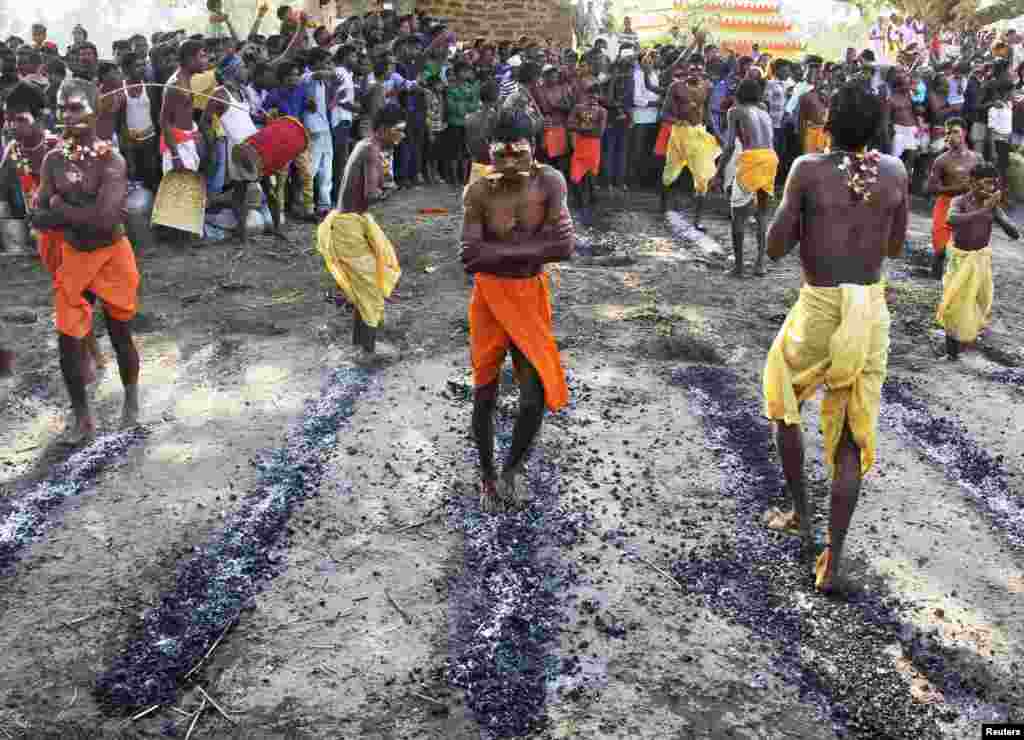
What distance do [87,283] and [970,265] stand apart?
19.4ft

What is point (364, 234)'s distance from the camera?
6836 millimetres

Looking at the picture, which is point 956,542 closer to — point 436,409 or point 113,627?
point 436,409

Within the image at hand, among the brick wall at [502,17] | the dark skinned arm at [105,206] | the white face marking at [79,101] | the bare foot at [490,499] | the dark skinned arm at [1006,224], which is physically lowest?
the bare foot at [490,499]

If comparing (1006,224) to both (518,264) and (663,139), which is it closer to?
(518,264)

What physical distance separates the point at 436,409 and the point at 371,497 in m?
1.21

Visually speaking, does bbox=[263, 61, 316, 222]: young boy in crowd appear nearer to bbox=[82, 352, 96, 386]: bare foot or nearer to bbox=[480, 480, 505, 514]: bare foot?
bbox=[82, 352, 96, 386]: bare foot

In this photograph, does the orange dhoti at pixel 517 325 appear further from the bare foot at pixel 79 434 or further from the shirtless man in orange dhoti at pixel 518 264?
the bare foot at pixel 79 434

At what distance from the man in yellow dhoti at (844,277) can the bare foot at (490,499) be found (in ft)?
4.93

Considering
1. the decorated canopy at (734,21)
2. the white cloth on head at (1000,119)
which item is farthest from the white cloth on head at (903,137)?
the decorated canopy at (734,21)

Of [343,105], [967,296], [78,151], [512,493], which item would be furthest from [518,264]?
[343,105]

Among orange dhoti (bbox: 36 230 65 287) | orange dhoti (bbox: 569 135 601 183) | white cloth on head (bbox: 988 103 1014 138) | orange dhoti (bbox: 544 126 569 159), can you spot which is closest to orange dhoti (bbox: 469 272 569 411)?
orange dhoti (bbox: 36 230 65 287)

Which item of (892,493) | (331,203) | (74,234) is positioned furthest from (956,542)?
(331,203)

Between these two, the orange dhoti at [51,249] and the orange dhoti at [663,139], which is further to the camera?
the orange dhoti at [663,139]

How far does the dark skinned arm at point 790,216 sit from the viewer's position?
13.3ft
